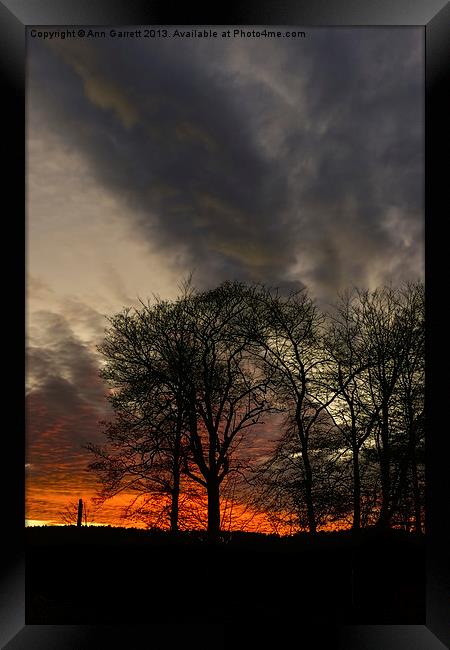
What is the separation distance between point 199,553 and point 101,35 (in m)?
2.35

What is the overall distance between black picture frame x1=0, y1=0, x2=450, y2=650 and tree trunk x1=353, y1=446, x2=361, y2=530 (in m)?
0.91

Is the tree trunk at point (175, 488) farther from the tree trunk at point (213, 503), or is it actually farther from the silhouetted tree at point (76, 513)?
the silhouetted tree at point (76, 513)

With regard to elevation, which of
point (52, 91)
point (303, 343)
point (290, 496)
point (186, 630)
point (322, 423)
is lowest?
point (186, 630)

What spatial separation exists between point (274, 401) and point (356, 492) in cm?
77

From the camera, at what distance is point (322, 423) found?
269cm

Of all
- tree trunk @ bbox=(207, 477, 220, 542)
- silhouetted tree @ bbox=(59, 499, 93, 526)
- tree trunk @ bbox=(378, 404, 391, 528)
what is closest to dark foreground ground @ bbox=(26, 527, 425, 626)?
silhouetted tree @ bbox=(59, 499, 93, 526)

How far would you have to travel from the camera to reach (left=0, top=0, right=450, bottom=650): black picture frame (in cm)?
168

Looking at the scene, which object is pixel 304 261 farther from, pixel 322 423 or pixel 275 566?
pixel 275 566
